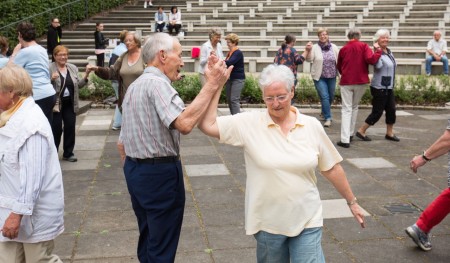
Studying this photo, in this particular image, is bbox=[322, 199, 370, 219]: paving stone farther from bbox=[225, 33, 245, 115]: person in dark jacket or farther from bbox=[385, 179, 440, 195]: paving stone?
bbox=[225, 33, 245, 115]: person in dark jacket

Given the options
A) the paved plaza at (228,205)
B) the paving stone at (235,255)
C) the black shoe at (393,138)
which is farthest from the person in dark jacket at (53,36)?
the paving stone at (235,255)

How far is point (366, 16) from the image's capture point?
24.3 metres

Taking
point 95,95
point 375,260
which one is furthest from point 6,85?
point 95,95

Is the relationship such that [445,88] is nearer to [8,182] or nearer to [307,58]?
[307,58]

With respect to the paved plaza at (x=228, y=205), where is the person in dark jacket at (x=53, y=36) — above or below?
above

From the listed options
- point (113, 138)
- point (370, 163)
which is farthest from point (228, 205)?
point (113, 138)

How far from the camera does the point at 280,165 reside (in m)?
3.26

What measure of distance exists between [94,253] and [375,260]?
243cm

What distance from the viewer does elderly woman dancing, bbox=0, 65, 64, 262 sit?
3365 millimetres

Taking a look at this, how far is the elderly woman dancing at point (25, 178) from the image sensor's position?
3.37m

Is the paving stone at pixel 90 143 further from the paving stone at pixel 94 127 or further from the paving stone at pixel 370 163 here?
the paving stone at pixel 370 163

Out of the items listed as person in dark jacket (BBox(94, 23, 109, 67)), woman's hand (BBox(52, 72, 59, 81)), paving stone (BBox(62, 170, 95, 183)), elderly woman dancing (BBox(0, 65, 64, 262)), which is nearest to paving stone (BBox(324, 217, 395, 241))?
elderly woman dancing (BBox(0, 65, 64, 262))

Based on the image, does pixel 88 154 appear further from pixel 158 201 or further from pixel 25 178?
pixel 25 178

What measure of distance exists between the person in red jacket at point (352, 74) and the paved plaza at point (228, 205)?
397mm
